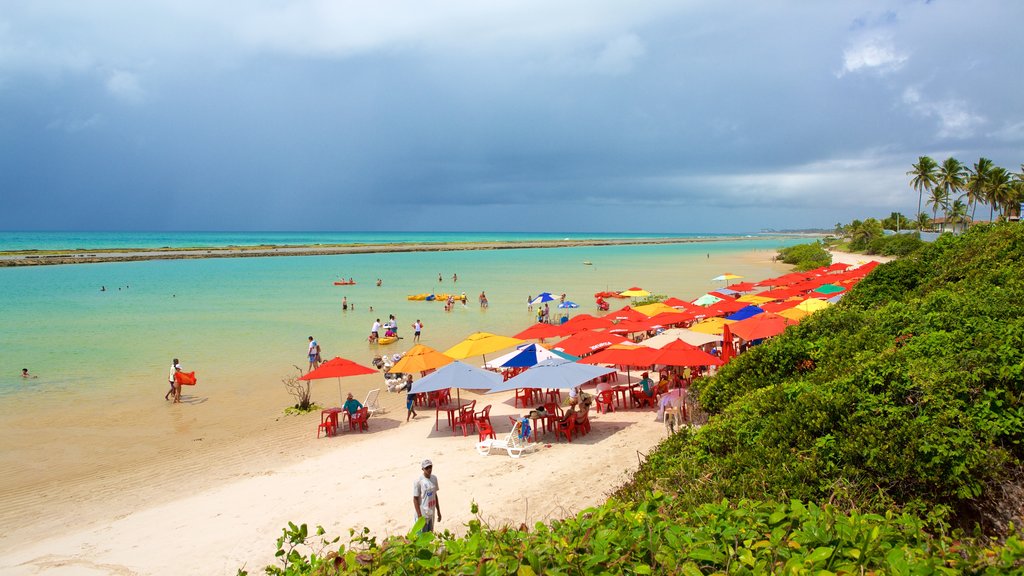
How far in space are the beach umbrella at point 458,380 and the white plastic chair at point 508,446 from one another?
4.76 feet

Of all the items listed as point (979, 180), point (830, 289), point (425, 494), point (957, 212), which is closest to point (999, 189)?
point (979, 180)

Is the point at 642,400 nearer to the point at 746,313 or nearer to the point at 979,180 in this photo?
the point at 746,313

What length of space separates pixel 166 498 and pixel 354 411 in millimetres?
4129

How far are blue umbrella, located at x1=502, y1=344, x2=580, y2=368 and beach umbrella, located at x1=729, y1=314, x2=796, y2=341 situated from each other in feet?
13.4

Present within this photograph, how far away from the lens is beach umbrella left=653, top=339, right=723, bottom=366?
11695 mm

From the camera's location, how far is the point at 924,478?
15.3ft

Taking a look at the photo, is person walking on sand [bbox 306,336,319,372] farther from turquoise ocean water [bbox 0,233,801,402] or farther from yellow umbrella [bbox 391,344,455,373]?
yellow umbrella [bbox 391,344,455,373]

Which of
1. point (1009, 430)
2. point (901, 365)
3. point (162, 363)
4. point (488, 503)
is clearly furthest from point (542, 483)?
point (162, 363)

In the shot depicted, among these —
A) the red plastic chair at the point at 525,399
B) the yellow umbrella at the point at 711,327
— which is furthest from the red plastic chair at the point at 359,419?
the yellow umbrella at the point at 711,327

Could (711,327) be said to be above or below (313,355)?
above

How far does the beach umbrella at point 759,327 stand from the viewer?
13.5 meters

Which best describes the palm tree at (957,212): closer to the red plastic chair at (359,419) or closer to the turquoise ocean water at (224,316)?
the turquoise ocean water at (224,316)

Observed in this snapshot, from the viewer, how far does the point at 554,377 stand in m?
11.2

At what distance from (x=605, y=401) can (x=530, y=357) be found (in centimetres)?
224
